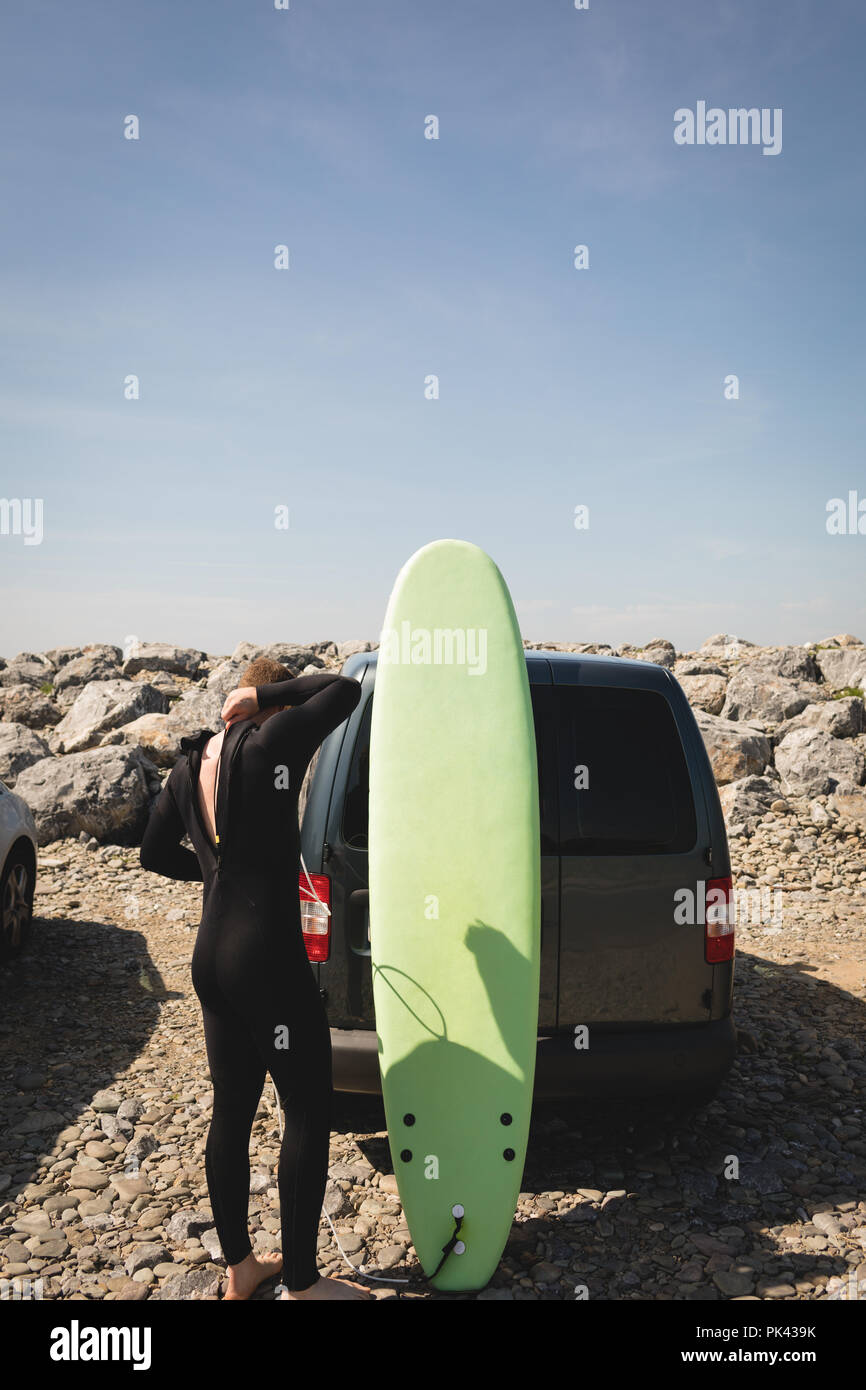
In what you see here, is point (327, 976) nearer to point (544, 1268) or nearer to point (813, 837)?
point (544, 1268)

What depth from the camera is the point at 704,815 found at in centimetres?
382

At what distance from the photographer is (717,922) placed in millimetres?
3727

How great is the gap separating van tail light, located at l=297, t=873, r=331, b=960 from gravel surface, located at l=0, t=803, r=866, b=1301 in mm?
921

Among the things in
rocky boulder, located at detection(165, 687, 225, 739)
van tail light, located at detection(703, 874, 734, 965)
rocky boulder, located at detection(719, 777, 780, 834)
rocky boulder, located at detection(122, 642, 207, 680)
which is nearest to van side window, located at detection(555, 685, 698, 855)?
van tail light, located at detection(703, 874, 734, 965)

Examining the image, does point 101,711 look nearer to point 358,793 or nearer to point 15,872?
point 15,872

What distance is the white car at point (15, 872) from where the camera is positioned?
20.9ft

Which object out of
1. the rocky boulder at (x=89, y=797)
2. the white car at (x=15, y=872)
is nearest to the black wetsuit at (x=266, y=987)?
the white car at (x=15, y=872)

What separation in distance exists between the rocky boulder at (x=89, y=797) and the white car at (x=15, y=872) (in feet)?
9.77

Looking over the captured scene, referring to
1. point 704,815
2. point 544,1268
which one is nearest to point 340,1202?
point 544,1268

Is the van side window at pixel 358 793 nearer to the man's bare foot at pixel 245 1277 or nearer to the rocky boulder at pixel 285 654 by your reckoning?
the man's bare foot at pixel 245 1277

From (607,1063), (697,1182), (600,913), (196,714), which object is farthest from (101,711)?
(697,1182)

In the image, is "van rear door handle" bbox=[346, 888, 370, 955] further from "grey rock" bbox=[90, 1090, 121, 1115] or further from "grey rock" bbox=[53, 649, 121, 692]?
"grey rock" bbox=[53, 649, 121, 692]

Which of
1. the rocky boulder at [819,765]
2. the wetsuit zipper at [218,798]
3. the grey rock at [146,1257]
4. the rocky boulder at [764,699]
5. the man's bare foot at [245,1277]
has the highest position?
the wetsuit zipper at [218,798]

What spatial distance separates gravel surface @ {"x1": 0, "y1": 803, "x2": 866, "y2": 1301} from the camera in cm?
319
